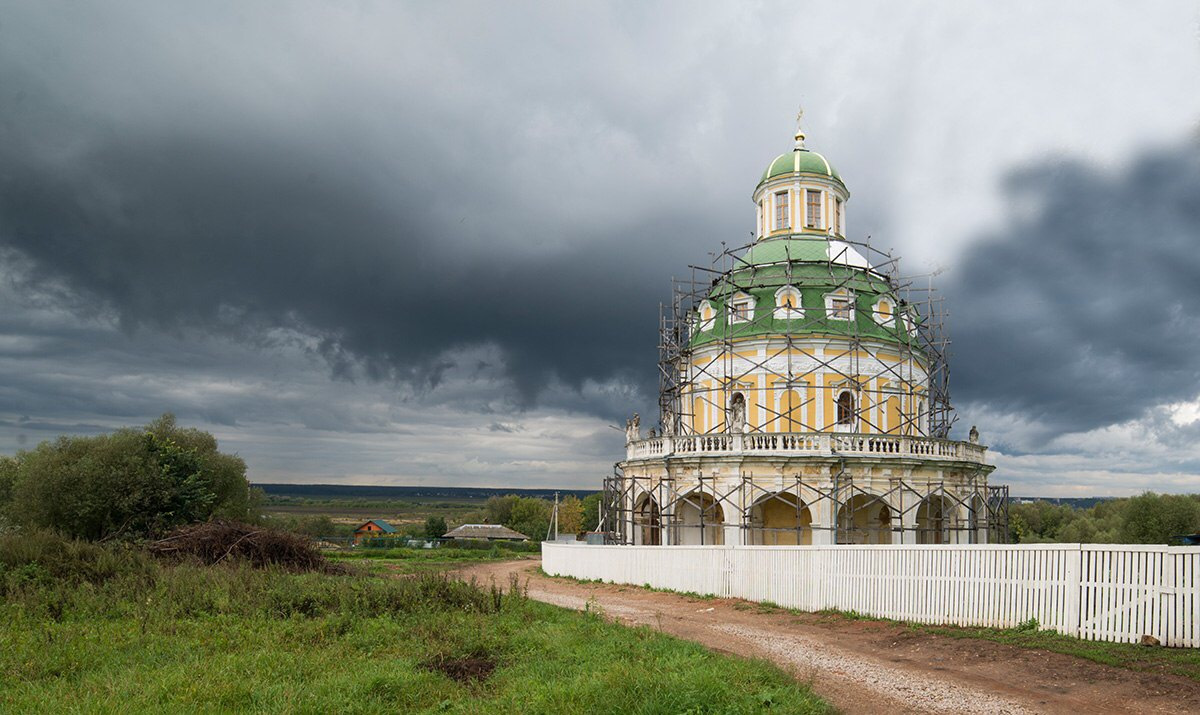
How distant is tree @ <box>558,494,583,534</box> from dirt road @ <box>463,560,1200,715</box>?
7243 centimetres

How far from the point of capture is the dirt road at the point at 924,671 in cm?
953

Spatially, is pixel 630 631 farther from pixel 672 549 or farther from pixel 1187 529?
pixel 1187 529

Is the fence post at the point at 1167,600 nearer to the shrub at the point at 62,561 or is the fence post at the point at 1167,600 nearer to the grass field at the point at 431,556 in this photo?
the shrub at the point at 62,561

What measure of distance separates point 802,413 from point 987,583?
20.0m

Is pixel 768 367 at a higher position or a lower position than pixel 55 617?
higher

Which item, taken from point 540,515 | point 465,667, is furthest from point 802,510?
point 540,515

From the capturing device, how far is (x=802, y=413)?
3416cm

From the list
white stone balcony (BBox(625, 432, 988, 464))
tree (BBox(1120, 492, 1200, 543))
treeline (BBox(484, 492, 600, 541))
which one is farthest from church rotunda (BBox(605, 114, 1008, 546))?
treeline (BBox(484, 492, 600, 541))

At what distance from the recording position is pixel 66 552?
18531 mm

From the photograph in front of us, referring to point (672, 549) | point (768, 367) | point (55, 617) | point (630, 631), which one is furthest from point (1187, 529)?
point (55, 617)

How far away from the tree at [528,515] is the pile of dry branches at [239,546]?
7104 centimetres

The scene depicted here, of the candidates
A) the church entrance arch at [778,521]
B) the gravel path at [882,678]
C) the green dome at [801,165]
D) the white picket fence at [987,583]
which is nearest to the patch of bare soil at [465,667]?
the gravel path at [882,678]

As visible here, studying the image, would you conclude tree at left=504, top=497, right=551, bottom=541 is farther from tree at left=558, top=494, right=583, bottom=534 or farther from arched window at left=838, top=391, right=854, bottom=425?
arched window at left=838, top=391, right=854, bottom=425

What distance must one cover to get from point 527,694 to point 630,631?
14.4 ft
